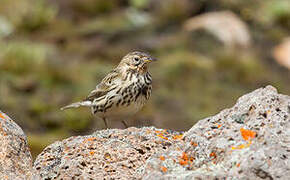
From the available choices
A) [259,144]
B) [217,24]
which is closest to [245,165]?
[259,144]

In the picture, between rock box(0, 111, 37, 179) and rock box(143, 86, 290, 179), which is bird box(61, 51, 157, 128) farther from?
rock box(143, 86, 290, 179)

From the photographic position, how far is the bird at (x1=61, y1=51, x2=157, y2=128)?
9133mm

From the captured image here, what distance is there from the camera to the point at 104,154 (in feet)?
17.8

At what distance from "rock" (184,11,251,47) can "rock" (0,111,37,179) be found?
16317mm

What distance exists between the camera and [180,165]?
480 cm

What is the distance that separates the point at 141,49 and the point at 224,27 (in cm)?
384

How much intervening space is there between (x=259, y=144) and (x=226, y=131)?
41 centimetres

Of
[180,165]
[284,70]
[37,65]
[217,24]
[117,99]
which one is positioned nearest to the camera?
[180,165]

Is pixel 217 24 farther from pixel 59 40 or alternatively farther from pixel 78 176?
pixel 78 176

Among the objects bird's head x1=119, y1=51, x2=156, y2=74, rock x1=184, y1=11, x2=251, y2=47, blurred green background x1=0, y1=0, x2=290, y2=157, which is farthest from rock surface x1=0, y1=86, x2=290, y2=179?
rock x1=184, y1=11, x2=251, y2=47

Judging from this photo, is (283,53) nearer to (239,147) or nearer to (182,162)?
(182,162)

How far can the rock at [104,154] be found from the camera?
5227 mm

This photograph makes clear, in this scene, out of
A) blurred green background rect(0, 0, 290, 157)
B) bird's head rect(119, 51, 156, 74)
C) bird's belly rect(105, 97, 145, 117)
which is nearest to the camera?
bird's belly rect(105, 97, 145, 117)

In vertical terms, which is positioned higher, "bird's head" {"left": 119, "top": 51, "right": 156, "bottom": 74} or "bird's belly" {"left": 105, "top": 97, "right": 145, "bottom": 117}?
"bird's head" {"left": 119, "top": 51, "right": 156, "bottom": 74}
